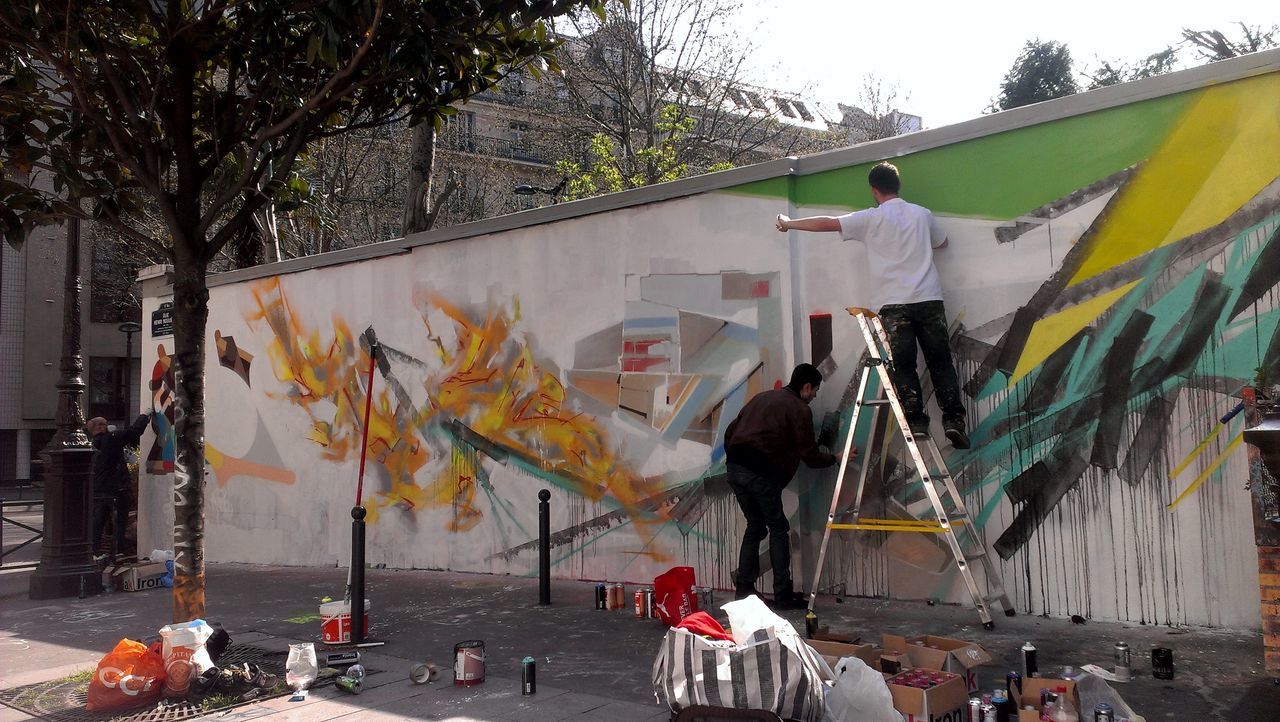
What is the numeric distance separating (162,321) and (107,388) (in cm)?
2541

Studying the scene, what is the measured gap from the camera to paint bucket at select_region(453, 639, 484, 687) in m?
5.46

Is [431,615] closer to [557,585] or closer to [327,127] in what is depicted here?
[557,585]

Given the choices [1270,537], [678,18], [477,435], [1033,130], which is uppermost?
[678,18]

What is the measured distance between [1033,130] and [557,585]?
19.1ft

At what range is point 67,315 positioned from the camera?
11828 millimetres

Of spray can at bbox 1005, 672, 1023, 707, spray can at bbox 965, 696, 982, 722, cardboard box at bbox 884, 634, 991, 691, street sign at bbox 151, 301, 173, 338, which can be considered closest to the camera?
spray can at bbox 965, 696, 982, 722

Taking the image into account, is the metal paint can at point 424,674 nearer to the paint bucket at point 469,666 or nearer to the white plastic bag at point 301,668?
the paint bucket at point 469,666

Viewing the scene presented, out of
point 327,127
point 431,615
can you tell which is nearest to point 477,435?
point 431,615

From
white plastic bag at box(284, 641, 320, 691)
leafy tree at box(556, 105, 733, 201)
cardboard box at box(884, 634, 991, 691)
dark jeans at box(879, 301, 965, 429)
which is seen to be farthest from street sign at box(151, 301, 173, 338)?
cardboard box at box(884, 634, 991, 691)

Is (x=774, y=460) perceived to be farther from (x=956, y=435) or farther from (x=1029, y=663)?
(x=1029, y=663)

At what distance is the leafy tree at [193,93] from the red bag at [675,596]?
3.34 m

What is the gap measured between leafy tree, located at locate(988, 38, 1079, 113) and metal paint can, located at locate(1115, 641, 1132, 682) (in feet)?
81.7

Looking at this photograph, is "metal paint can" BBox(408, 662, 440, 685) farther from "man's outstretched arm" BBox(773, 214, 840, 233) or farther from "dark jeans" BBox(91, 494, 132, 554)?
"dark jeans" BBox(91, 494, 132, 554)

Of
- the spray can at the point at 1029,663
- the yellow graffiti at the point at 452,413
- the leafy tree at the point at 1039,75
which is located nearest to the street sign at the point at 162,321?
the yellow graffiti at the point at 452,413
